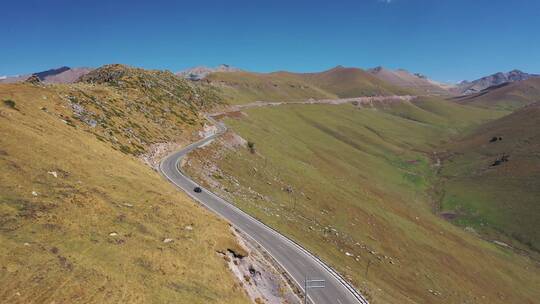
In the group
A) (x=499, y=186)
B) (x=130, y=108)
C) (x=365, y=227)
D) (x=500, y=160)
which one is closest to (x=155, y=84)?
(x=130, y=108)

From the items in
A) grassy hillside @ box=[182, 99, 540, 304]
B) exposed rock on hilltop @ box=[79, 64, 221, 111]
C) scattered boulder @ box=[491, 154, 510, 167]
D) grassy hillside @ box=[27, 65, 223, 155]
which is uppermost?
exposed rock on hilltop @ box=[79, 64, 221, 111]

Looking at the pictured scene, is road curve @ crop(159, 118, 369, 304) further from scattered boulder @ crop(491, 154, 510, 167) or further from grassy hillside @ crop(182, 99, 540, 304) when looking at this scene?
scattered boulder @ crop(491, 154, 510, 167)

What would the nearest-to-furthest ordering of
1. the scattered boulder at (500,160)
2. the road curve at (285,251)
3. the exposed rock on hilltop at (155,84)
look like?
the road curve at (285,251)
the exposed rock on hilltop at (155,84)
the scattered boulder at (500,160)

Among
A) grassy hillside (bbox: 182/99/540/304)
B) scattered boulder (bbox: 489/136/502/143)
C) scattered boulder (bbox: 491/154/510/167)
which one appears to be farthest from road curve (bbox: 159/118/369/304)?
scattered boulder (bbox: 489/136/502/143)

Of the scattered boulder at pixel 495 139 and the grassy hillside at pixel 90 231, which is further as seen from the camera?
the scattered boulder at pixel 495 139

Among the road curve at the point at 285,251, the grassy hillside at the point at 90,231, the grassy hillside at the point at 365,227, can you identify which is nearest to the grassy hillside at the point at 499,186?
the grassy hillside at the point at 365,227

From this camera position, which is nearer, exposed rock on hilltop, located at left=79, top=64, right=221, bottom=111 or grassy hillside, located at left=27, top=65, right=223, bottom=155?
grassy hillside, located at left=27, top=65, right=223, bottom=155

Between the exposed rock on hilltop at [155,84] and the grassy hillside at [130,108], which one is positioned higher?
the exposed rock on hilltop at [155,84]

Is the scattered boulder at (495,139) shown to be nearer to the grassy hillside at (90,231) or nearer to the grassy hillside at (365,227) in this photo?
the grassy hillside at (365,227)
